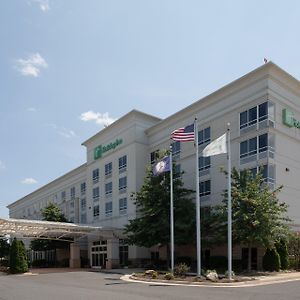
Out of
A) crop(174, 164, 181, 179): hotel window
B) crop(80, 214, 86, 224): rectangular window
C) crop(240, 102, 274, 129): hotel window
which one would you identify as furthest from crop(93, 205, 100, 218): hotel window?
crop(240, 102, 274, 129): hotel window

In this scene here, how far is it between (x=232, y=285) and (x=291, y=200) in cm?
1721

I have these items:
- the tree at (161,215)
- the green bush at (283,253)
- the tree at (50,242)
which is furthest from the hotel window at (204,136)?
the tree at (50,242)

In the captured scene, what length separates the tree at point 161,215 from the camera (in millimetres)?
37312

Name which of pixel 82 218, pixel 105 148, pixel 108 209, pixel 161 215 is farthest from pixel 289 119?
pixel 82 218

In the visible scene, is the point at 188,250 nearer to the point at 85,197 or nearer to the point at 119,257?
the point at 119,257

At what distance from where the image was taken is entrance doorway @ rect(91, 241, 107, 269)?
53.9 metres

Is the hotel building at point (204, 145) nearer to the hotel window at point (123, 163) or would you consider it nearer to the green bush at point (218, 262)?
the hotel window at point (123, 163)

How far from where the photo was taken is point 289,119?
38.2 m

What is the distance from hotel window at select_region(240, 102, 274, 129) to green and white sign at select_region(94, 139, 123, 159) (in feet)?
61.7

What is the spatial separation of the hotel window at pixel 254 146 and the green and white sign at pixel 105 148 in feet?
62.2

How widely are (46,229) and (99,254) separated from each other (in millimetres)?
9257

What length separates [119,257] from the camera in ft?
166

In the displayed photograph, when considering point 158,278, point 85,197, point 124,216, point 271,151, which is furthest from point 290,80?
point 85,197

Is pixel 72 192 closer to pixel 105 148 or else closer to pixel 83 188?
pixel 83 188
